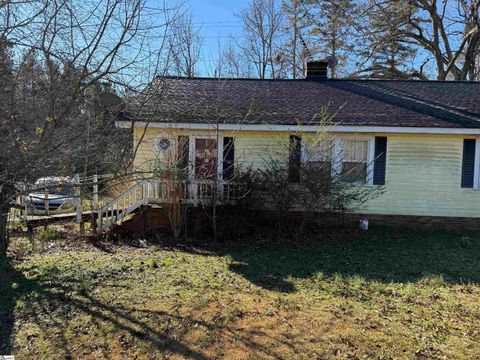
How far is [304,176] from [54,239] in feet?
21.0

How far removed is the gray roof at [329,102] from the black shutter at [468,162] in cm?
62

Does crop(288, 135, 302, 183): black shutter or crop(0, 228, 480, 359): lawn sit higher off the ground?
crop(288, 135, 302, 183): black shutter

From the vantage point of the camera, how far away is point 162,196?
9.43 m

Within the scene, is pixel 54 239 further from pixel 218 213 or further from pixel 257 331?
pixel 257 331

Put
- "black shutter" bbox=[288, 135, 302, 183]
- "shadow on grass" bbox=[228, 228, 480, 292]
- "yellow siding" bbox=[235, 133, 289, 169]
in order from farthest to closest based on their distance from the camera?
"yellow siding" bbox=[235, 133, 289, 169] < "black shutter" bbox=[288, 135, 302, 183] < "shadow on grass" bbox=[228, 228, 480, 292]

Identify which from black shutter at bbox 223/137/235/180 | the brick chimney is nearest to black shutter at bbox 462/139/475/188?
the brick chimney

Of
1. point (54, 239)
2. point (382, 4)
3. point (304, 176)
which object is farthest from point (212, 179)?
point (382, 4)

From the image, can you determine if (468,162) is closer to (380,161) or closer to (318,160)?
(380,161)

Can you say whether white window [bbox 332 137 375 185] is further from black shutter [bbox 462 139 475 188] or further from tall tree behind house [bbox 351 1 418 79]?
tall tree behind house [bbox 351 1 418 79]

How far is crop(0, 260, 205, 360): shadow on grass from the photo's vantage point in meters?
3.72

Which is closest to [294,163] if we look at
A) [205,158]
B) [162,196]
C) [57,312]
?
[205,158]

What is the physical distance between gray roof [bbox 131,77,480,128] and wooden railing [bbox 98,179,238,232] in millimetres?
1750

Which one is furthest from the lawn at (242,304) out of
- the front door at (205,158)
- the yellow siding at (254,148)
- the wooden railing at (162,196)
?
the yellow siding at (254,148)

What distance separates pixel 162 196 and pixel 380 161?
20.4 feet
